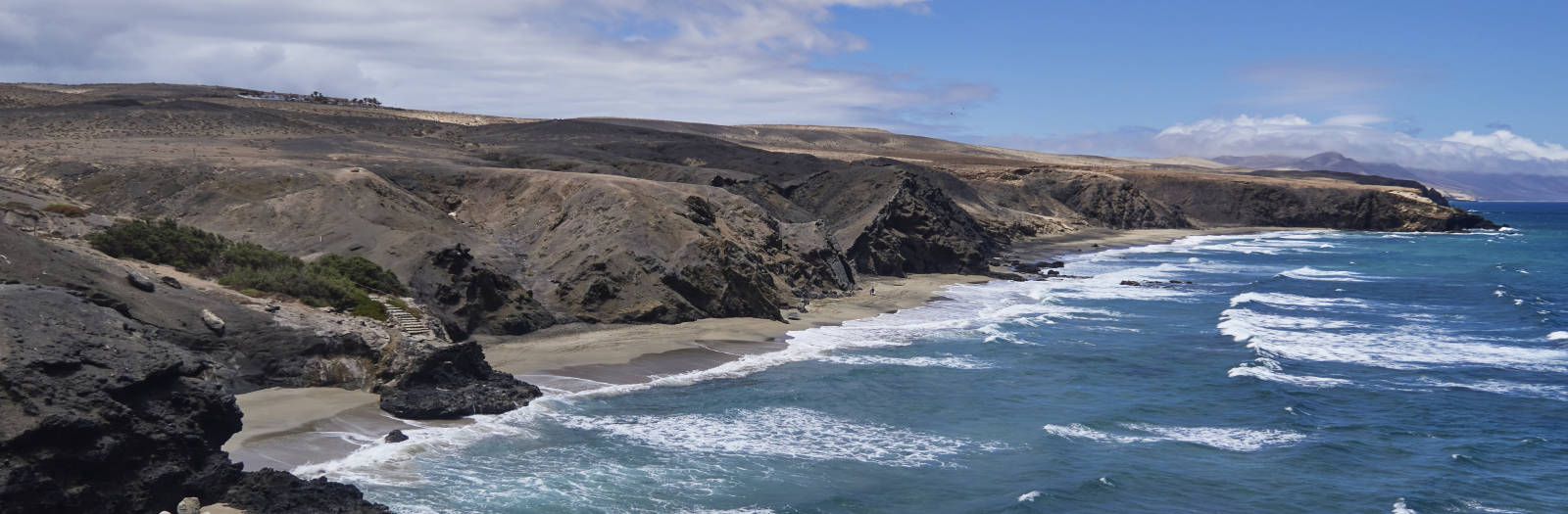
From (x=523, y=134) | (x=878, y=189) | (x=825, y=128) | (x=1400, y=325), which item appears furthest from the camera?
Answer: (x=825, y=128)

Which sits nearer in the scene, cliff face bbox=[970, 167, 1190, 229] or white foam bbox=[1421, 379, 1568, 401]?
white foam bbox=[1421, 379, 1568, 401]

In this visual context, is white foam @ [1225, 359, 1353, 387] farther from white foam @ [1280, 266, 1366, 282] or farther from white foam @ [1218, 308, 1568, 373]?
white foam @ [1280, 266, 1366, 282]

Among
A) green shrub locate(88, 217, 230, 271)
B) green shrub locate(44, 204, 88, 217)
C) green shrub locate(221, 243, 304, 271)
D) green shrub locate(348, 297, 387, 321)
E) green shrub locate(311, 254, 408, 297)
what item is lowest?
green shrub locate(348, 297, 387, 321)

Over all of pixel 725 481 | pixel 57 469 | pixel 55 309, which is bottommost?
pixel 725 481

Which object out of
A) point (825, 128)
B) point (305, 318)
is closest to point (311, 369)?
point (305, 318)

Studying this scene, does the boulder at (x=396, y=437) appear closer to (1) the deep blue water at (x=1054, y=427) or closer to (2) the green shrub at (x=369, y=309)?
(1) the deep blue water at (x=1054, y=427)

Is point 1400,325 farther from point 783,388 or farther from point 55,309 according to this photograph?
point 55,309

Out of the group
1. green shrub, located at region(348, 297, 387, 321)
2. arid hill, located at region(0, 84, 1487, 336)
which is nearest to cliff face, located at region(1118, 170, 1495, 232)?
arid hill, located at region(0, 84, 1487, 336)
